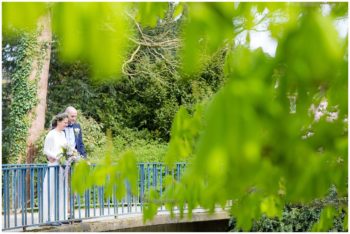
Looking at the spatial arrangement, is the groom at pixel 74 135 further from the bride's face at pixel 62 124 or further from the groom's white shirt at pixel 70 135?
the bride's face at pixel 62 124

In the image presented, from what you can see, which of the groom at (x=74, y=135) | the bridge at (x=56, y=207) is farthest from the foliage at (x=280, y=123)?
the groom at (x=74, y=135)

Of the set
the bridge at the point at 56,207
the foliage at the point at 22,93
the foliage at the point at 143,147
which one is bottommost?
the bridge at the point at 56,207

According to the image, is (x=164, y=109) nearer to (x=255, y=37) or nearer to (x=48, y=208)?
(x=48, y=208)

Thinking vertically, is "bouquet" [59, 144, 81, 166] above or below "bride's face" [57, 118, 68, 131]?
below

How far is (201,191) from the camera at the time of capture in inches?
77.7

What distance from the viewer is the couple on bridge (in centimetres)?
661

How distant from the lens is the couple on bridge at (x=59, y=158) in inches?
260

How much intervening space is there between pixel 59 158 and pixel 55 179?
248 millimetres

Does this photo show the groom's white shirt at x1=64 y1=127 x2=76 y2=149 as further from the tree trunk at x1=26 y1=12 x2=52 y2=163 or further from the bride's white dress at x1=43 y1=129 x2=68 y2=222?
the tree trunk at x1=26 y1=12 x2=52 y2=163

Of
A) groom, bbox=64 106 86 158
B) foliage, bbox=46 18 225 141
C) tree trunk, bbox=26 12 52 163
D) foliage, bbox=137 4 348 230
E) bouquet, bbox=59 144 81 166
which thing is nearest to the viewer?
foliage, bbox=137 4 348 230

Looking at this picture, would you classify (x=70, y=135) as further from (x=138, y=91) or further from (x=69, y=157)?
(x=138, y=91)

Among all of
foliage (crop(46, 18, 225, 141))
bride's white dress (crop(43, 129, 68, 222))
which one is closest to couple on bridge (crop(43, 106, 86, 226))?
bride's white dress (crop(43, 129, 68, 222))

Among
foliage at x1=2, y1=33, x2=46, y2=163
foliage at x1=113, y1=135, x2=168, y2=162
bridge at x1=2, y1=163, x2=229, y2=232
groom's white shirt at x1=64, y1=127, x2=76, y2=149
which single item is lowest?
bridge at x1=2, y1=163, x2=229, y2=232

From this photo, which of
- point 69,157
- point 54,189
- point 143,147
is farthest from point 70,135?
point 143,147
